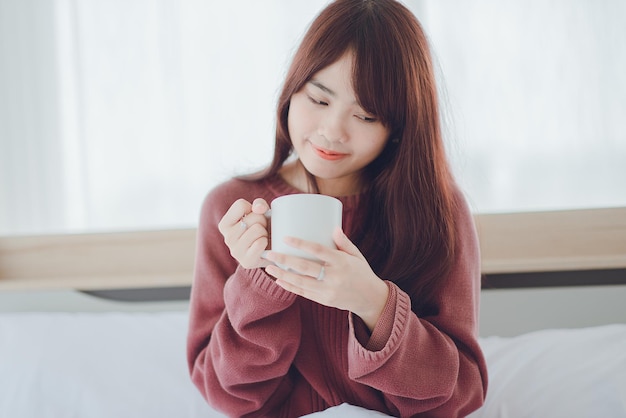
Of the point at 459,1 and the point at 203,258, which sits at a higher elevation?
the point at 459,1

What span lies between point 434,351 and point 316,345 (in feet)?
0.66

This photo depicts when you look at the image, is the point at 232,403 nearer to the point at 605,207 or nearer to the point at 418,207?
the point at 418,207

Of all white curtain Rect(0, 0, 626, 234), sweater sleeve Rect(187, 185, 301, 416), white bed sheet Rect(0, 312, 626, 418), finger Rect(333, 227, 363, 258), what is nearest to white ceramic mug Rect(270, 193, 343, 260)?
finger Rect(333, 227, 363, 258)

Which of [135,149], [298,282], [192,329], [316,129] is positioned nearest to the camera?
[298,282]

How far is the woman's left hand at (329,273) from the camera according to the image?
659 mm

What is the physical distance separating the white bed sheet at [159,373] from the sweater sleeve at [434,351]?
0.67ft

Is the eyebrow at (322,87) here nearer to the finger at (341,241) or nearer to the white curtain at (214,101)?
the finger at (341,241)

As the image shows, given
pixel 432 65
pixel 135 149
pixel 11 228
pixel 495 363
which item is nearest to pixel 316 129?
pixel 432 65

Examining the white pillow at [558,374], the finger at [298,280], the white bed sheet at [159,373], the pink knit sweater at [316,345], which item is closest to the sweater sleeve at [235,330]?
the pink knit sweater at [316,345]

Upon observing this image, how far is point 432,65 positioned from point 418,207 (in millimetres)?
224

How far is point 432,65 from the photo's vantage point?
896 mm

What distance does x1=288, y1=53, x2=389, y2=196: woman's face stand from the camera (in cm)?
82

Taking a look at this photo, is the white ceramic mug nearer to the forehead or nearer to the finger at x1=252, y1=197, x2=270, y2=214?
the finger at x1=252, y1=197, x2=270, y2=214

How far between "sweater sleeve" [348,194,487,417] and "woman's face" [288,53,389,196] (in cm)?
21
